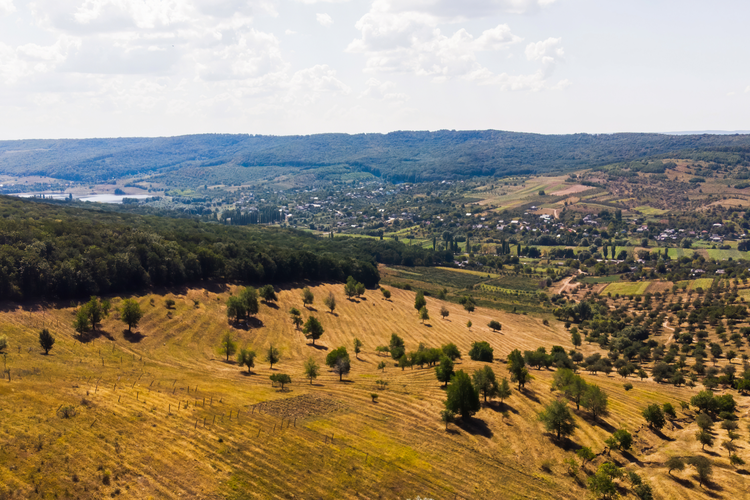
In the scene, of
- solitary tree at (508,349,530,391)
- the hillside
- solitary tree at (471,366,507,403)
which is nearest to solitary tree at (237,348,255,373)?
the hillside

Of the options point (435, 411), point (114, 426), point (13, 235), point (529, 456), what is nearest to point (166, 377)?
point (114, 426)

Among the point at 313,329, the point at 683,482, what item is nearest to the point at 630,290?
the point at 313,329

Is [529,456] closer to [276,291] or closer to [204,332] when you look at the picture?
[204,332]

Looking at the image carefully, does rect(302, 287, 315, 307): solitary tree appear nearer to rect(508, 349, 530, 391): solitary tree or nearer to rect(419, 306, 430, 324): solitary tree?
rect(419, 306, 430, 324): solitary tree

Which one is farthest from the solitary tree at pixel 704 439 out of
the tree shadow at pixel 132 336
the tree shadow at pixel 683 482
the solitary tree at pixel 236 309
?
the tree shadow at pixel 132 336

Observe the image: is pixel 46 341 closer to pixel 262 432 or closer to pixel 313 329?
pixel 262 432
